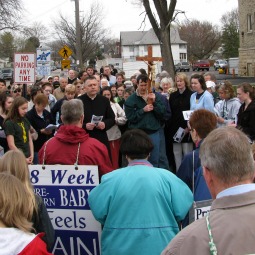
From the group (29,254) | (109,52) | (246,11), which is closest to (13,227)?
(29,254)

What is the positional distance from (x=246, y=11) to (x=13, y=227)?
168ft

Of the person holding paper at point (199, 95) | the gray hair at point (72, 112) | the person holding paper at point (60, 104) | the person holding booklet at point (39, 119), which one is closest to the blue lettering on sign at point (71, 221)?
the gray hair at point (72, 112)

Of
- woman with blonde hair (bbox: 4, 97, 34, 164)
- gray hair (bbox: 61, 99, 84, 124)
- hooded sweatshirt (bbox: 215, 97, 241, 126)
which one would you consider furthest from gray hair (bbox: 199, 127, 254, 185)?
hooded sweatshirt (bbox: 215, 97, 241, 126)

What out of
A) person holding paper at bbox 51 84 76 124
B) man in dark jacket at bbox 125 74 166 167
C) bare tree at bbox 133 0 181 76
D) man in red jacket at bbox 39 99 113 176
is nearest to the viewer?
man in red jacket at bbox 39 99 113 176

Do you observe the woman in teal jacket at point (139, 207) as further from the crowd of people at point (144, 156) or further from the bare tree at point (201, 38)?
the bare tree at point (201, 38)

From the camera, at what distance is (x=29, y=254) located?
270cm

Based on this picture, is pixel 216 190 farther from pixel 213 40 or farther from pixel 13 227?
pixel 213 40

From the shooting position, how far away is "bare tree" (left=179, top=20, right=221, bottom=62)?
105875 millimetres

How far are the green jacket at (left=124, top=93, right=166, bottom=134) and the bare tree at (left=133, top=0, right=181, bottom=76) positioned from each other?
15.1 metres

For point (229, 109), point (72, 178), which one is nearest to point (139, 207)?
point (72, 178)

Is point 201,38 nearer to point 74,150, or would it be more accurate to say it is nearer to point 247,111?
point 247,111

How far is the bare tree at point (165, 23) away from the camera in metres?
23.2

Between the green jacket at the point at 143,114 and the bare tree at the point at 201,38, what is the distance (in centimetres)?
9974

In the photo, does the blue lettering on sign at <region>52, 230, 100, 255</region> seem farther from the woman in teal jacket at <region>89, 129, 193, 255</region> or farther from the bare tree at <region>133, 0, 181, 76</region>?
the bare tree at <region>133, 0, 181, 76</region>
